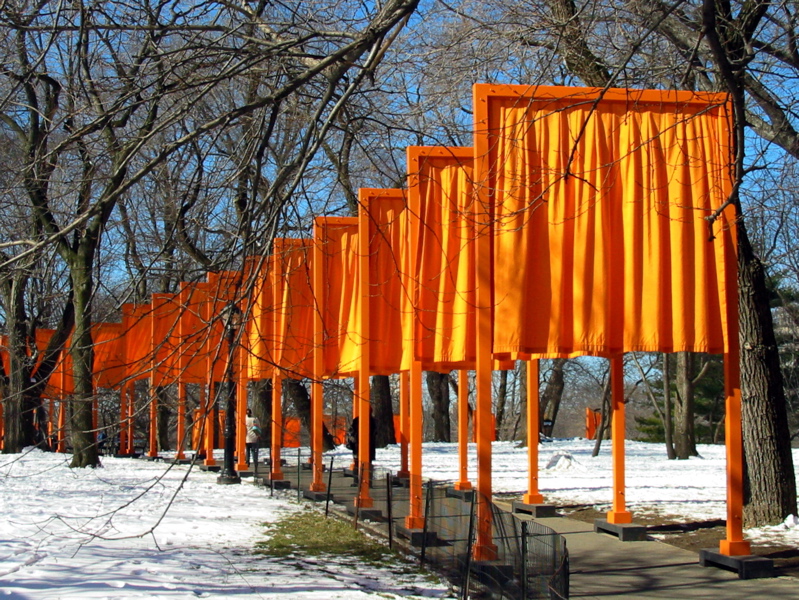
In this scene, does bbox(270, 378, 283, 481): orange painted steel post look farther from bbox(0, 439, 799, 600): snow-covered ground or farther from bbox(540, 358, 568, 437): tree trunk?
bbox(540, 358, 568, 437): tree trunk

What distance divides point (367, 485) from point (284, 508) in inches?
88.4

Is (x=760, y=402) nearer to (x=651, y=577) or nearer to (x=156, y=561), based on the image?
(x=651, y=577)

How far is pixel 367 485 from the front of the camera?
47.6 ft

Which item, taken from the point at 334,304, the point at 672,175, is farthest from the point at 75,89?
the point at 334,304

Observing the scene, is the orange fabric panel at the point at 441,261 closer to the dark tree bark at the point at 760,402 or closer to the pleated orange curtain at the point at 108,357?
the dark tree bark at the point at 760,402

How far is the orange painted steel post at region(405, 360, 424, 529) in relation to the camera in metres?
12.1

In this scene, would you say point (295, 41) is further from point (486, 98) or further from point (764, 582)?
point (764, 582)

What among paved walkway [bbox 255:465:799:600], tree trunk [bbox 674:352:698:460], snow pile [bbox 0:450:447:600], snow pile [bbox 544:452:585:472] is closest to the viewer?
snow pile [bbox 0:450:447:600]

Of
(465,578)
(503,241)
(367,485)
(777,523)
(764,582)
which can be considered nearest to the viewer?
(465,578)

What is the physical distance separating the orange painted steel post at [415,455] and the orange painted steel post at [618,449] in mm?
2549

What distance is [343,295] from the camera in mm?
17000

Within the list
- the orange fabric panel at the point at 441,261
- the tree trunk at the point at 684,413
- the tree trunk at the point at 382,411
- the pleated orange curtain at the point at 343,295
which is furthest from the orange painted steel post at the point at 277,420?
the tree trunk at the point at 382,411

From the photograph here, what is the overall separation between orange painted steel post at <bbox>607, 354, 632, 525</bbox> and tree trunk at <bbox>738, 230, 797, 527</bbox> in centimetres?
171

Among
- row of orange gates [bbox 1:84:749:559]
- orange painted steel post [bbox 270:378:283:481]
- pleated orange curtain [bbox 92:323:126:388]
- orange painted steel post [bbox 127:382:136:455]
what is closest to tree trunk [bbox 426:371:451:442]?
orange painted steel post [bbox 127:382:136:455]
